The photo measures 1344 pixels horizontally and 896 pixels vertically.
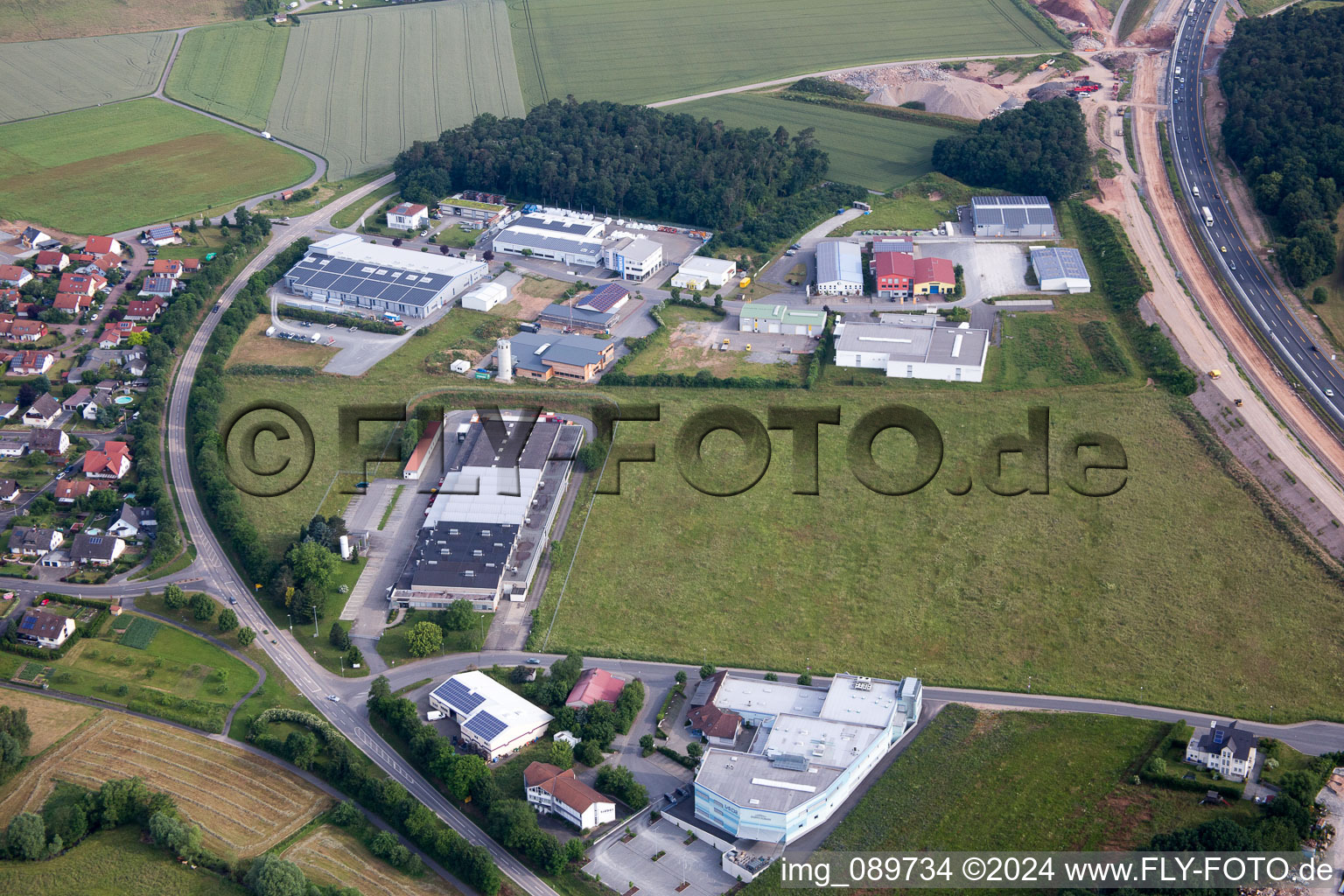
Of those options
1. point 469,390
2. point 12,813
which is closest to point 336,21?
point 469,390

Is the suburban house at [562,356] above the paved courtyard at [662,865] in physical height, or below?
above

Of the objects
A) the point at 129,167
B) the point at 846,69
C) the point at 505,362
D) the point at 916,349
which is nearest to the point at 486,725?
the point at 505,362

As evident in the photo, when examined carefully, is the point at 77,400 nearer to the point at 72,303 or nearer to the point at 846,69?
the point at 72,303

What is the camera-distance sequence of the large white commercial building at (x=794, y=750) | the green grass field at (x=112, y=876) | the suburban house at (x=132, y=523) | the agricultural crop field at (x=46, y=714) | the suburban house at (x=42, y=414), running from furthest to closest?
1. the suburban house at (x=42, y=414)
2. the suburban house at (x=132, y=523)
3. the agricultural crop field at (x=46, y=714)
4. the large white commercial building at (x=794, y=750)
5. the green grass field at (x=112, y=876)

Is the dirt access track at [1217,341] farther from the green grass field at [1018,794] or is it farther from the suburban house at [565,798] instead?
the suburban house at [565,798]

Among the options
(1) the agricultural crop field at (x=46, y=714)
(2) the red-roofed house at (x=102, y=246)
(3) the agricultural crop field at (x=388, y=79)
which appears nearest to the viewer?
(1) the agricultural crop field at (x=46, y=714)


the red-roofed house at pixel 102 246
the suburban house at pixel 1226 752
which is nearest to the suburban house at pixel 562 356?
the red-roofed house at pixel 102 246

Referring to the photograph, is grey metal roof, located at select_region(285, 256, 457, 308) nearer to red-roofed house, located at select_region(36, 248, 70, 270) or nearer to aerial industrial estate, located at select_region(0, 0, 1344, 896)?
aerial industrial estate, located at select_region(0, 0, 1344, 896)
